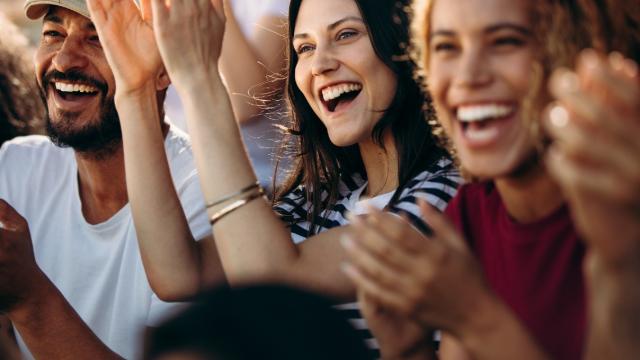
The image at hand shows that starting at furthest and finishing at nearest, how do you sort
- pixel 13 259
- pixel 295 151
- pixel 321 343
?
pixel 295 151
pixel 13 259
pixel 321 343

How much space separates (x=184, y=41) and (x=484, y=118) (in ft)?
2.80

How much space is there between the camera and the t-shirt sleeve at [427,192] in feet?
8.25

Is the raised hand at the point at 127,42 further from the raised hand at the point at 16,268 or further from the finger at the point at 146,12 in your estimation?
the raised hand at the point at 16,268

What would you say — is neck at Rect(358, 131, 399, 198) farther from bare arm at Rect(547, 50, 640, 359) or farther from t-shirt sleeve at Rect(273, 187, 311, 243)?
bare arm at Rect(547, 50, 640, 359)

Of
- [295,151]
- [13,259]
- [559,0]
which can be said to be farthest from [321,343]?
[295,151]

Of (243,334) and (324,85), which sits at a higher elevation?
(324,85)

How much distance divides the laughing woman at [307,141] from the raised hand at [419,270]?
758mm

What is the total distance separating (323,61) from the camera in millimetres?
2785

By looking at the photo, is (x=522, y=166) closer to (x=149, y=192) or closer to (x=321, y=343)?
(x=321, y=343)

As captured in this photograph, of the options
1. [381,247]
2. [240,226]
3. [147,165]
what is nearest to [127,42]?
[147,165]

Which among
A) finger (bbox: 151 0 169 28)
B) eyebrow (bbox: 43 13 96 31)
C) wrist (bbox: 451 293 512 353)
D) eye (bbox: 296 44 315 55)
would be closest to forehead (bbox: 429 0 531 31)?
wrist (bbox: 451 293 512 353)

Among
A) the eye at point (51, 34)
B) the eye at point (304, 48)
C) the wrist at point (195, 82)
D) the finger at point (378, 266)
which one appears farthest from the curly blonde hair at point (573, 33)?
the eye at point (51, 34)

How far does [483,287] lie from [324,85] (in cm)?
133

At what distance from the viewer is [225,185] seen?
7.66ft
